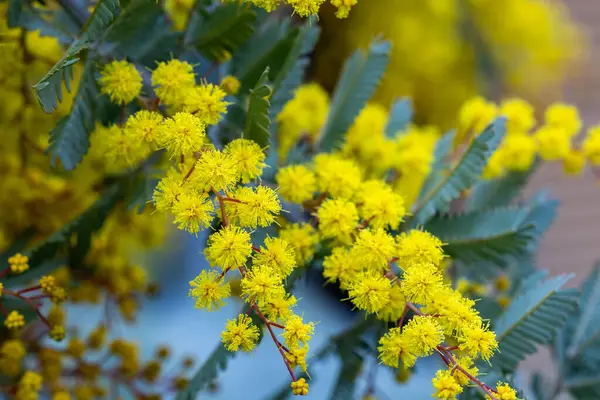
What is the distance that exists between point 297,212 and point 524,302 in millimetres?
211

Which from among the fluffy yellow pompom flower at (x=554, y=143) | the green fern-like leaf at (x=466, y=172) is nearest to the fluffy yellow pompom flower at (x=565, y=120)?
the fluffy yellow pompom flower at (x=554, y=143)

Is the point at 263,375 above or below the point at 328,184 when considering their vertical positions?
below

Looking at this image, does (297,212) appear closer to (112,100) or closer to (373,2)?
(112,100)

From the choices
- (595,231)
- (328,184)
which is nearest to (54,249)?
(328,184)

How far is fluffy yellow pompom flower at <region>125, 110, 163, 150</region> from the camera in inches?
18.1

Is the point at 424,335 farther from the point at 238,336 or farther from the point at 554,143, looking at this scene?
the point at 554,143

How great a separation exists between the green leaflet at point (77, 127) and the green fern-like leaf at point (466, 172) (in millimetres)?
281

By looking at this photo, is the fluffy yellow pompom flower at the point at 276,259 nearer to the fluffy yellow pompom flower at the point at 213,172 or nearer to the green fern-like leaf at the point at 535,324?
the fluffy yellow pompom flower at the point at 213,172

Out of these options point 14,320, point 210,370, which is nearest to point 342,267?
point 210,370

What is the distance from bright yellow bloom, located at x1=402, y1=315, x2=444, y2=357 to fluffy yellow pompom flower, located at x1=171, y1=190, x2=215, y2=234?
0.48 feet

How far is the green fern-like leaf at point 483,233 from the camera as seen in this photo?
0.55m

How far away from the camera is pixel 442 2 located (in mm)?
1581

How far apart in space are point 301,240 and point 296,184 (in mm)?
52

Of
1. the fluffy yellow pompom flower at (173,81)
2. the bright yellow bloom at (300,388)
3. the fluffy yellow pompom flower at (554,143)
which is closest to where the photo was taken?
the bright yellow bloom at (300,388)
